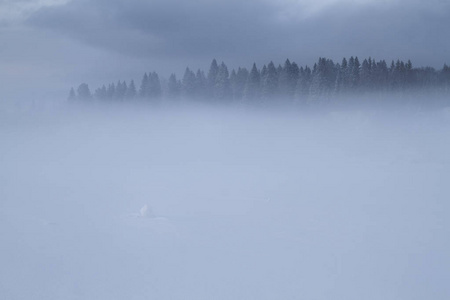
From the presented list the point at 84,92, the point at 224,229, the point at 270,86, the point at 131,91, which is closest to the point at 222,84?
the point at 270,86

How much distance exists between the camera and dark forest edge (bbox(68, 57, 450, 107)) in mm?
65125

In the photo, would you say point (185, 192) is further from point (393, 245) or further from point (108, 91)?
point (108, 91)

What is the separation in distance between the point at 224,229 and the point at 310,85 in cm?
5720

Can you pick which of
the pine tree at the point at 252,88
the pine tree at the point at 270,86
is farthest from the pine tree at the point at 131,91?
the pine tree at the point at 270,86

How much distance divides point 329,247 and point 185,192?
9.13 metres

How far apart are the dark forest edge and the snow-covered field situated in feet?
107

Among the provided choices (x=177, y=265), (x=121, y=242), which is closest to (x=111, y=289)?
(x=177, y=265)

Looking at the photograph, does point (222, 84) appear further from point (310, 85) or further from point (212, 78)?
point (310, 85)

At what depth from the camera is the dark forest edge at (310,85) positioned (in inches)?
2564

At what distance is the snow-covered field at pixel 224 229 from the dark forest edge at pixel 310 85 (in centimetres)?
3261

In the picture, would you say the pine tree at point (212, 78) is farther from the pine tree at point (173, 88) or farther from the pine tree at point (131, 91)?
the pine tree at point (131, 91)

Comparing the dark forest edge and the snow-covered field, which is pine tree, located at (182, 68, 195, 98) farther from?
the snow-covered field

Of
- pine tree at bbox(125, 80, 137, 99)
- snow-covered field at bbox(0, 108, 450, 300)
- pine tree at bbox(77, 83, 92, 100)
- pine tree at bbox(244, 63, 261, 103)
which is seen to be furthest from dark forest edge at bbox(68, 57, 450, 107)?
snow-covered field at bbox(0, 108, 450, 300)

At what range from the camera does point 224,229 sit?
12.7m
